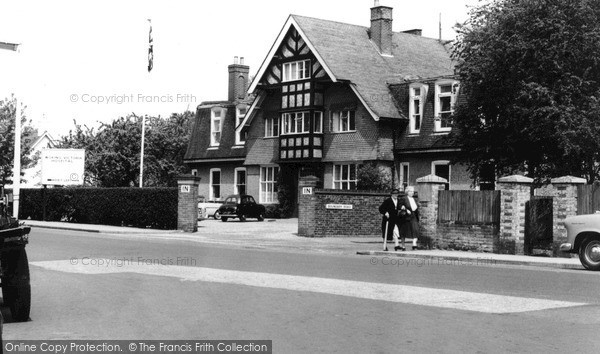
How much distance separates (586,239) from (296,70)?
91.4 feet

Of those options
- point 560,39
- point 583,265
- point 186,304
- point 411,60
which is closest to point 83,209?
point 411,60

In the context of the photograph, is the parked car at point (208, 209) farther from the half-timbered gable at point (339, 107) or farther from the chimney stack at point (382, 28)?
the chimney stack at point (382, 28)

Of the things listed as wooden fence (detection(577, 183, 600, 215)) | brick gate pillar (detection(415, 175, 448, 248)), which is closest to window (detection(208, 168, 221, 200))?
brick gate pillar (detection(415, 175, 448, 248))

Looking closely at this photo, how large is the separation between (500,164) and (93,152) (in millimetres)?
31455

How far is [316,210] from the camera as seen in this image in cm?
3152

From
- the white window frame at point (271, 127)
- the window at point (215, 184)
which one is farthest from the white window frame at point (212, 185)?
the white window frame at point (271, 127)

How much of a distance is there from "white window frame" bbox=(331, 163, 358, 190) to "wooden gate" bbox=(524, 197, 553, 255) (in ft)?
65.8

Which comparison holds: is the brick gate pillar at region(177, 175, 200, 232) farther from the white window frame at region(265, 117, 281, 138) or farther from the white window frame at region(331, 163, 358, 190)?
the white window frame at region(265, 117, 281, 138)

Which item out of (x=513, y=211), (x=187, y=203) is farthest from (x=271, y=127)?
(x=513, y=211)

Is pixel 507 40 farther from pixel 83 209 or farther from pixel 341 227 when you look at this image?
pixel 83 209

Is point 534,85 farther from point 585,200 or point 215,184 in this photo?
point 215,184

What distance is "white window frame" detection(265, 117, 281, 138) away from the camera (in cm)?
4688

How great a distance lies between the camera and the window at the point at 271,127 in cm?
4688

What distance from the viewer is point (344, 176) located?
141 feet
